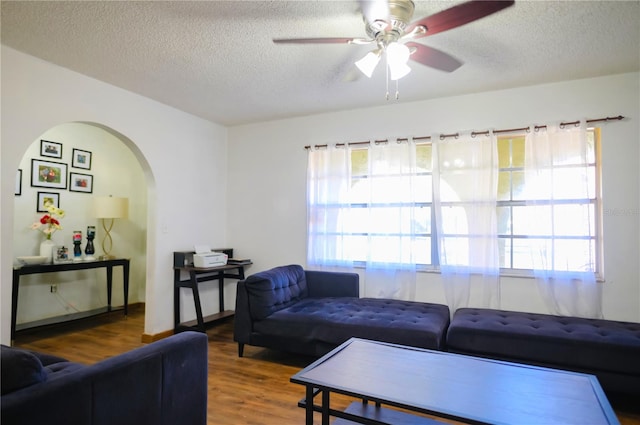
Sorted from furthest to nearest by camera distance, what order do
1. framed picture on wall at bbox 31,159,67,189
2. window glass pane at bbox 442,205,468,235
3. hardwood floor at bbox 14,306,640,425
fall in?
framed picture on wall at bbox 31,159,67,189
window glass pane at bbox 442,205,468,235
hardwood floor at bbox 14,306,640,425

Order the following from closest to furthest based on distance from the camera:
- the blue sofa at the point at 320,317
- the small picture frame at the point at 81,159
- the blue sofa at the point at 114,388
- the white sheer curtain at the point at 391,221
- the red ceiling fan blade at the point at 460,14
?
the blue sofa at the point at 114,388, the red ceiling fan blade at the point at 460,14, the blue sofa at the point at 320,317, the white sheer curtain at the point at 391,221, the small picture frame at the point at 81,159

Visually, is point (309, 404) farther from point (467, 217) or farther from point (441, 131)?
point (441, 131)

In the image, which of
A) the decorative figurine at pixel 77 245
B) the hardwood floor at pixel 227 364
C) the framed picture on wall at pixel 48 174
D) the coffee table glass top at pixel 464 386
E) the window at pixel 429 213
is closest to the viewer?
the coffee table glass top at pixel 464 386

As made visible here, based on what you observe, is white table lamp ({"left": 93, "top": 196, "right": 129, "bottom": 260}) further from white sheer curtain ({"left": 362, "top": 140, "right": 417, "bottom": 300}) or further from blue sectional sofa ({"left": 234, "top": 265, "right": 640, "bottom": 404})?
white sheer curtain ({"left": 362, "top": 140, "right": 417, "bottom": 300})

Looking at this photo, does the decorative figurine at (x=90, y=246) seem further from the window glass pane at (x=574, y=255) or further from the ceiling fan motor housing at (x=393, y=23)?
the window glass pane at (x=574, y=255)

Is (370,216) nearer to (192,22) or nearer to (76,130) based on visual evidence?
(192,22)

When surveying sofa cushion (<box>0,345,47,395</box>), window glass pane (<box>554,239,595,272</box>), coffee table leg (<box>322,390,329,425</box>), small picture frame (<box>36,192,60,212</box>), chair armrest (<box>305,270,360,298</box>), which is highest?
small picture frame (<box>36,192,60,212</box>)

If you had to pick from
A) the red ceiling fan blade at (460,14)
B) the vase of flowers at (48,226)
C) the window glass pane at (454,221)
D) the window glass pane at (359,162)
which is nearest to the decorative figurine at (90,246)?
the vase of flowers at (48,226)

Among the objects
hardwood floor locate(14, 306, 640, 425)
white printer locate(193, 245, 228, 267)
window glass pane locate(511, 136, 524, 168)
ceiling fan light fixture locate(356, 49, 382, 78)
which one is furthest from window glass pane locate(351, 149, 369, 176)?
hardwood floor locate(14, 306, 640, 425)

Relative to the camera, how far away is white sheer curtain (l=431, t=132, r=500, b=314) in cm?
336

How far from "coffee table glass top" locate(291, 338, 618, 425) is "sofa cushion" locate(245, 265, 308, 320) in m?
1.24

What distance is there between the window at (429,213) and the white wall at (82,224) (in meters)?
2.91

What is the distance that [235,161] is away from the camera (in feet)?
15.6

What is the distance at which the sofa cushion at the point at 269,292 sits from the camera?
3188mm
